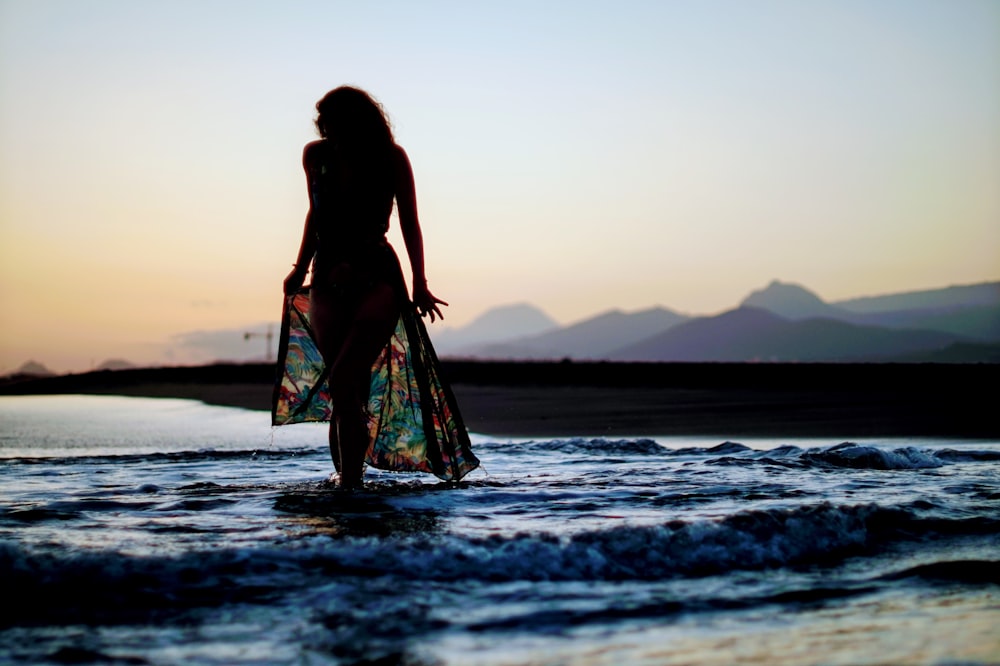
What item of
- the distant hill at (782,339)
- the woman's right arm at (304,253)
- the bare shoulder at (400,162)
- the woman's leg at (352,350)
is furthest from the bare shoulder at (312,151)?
the distant hill at (782,339)

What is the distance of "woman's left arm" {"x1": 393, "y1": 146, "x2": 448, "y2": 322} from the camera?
4898mm

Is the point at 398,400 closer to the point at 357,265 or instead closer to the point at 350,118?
the point at 357,265

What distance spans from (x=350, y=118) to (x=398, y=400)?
162 centimetres

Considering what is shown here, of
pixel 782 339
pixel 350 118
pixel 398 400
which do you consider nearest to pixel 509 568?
pixel 398 400

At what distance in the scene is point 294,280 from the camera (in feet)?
17.3

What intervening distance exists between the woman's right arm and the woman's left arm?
1.62 ft

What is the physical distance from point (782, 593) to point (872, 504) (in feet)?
4.39

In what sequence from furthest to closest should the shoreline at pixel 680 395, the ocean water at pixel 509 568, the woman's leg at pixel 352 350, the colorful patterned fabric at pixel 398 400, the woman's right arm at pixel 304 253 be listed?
the shoreline at pixel 680 395
the colorful patterned fabric at pixel 398 400
the woman's right arm at pixel 304 253
the woman's leg at pixel 352 350
the ocean water at pixel 509 568

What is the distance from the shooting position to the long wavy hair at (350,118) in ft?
15.4

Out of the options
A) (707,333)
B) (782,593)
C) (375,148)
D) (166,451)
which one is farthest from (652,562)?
(707,333)

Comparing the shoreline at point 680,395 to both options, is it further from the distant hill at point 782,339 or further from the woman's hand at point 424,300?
the distant hill at point 782,339

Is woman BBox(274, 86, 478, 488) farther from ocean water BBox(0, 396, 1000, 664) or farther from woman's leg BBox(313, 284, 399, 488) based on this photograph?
ocean water BBox(0, 396, 1000, 664)

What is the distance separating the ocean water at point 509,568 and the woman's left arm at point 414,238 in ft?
3.34

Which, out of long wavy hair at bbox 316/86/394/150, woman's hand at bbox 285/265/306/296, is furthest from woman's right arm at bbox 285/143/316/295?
long wavy hair at bbox 316/86/394/150
